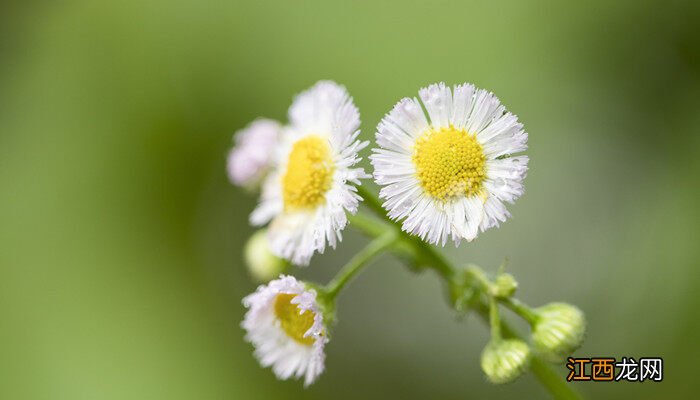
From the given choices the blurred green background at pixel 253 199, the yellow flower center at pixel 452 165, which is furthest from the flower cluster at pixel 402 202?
the blurred green background at pixel 253 199

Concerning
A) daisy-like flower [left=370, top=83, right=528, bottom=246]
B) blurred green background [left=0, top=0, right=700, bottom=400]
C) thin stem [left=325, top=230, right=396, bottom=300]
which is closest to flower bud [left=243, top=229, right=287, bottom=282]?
thin stem [left=325, top=230, right=396, bottom=300]

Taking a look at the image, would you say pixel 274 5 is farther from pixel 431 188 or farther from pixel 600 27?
pixel 431 188

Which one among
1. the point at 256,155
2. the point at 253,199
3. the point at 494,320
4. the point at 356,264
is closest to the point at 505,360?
the point at 494,320

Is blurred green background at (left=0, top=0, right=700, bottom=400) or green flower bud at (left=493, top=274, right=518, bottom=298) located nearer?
green flower bud at (left=493, top=274, right=518, bottom=298)

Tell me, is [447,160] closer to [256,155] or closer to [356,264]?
[356,264]

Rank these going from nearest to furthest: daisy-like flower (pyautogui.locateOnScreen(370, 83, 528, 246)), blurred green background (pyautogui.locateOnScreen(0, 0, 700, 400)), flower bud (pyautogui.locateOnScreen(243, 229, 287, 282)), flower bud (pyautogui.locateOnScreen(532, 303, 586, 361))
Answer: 1. daisy-like flower (pyautogui.locateOnScreen(370, 83, 528, 246))
2. flower bud (pyautogui.locateOnScreen(532, 303, 586, 361))
3. flower bud (pyautogui.locateOnScreen(243, 229, 287, 282))
4. blurred green background (pyautogui.locateOnScreen(0, 0, 700, 400))

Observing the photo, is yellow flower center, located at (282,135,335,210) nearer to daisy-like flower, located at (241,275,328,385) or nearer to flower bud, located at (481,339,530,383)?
daisy-like flower, located at (241,275,328,385)
